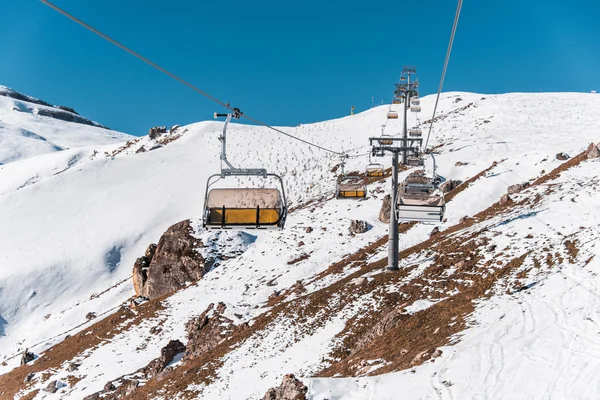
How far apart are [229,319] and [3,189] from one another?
72052 millimetres

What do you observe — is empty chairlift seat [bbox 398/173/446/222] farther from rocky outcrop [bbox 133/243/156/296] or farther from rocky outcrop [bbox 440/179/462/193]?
rocky outcrop [bbox 133/243/156/296]

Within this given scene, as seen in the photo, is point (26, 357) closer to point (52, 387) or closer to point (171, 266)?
point (52, 387)

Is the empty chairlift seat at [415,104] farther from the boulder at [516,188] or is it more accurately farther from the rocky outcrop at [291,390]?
the rocky outcrop at [291,390]

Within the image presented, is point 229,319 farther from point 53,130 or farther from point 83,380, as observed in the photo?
point 53,130

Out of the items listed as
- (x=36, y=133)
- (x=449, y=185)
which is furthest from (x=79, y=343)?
(x=36, y=133)

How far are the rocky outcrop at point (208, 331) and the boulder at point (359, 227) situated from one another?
11.9 meters

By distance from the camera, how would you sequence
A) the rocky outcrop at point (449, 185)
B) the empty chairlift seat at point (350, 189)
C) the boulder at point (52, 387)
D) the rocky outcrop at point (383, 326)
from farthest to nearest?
1. the rocky outcrop at point (449, 185)
2. the empty chairlift seat at point (350, 189)
3. the boulder at point (52, 387)
4. the rocky outcrop at point (383, 326)

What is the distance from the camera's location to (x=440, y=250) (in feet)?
81.7

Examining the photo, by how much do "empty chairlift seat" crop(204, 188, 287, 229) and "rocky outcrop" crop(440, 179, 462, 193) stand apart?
25877 millimetres

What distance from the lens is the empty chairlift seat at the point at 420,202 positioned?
19.2 meters

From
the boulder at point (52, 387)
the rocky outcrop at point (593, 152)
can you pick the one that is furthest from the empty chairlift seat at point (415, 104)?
the boulder at point (52, 387)

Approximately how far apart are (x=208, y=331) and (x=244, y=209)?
1175cm

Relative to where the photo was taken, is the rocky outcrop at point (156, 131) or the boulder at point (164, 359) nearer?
the boulder at point (164, 359)

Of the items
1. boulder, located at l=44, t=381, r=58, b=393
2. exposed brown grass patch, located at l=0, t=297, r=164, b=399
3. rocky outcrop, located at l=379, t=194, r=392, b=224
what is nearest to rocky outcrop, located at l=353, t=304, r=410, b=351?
boulder, located at l=44, t=381, r=58, b=393
